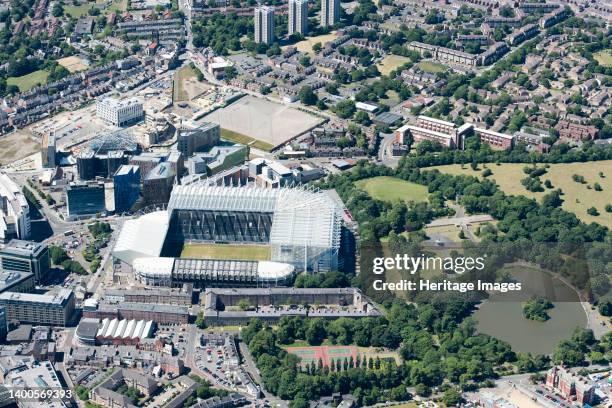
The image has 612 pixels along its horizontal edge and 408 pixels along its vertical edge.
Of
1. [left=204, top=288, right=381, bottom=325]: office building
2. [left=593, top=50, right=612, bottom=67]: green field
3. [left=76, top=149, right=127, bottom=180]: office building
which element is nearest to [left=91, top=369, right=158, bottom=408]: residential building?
[left=204, top=288, right=381, bottom=325]: office building

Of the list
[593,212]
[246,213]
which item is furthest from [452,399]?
[593,212]

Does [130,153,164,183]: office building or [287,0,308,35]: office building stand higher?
[287,0,308,35]: office building

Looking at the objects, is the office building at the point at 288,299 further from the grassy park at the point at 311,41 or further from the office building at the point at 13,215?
the grassy park at the point at 311,41

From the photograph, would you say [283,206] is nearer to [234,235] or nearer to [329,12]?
[234,235]

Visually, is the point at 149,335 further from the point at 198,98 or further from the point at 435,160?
the point at 198,98

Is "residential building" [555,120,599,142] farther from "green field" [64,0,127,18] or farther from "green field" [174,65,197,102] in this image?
"green field" [64,0,127,18]

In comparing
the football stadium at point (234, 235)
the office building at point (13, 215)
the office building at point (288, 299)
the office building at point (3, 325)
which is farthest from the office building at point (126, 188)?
the office building at point (3, 325)

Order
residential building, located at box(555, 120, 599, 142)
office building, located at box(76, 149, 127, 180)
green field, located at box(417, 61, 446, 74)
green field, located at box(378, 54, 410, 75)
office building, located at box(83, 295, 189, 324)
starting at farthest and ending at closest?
green field, located at box(378, 54, 410, 75) < green field, located at box(417, 61, 446, 74) < residential building, located at box(555, 120, 599, 142) < office building, located at box(76, 149, 127, 180) < office building, located at box(83, 295, 189, 324)
